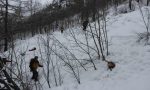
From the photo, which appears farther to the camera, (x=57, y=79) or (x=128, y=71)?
(x=57, y=79)

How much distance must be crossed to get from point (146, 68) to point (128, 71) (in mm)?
732

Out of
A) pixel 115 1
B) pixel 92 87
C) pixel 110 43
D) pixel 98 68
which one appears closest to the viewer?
pixel 92 87

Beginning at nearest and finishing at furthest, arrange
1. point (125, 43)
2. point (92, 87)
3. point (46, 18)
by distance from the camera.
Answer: point (92, 87)
point (125, 43)
point (46, 18)

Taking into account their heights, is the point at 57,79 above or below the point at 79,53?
below

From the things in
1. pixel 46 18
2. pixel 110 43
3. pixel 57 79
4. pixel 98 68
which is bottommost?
pixel 57 79

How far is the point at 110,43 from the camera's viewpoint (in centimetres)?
1324

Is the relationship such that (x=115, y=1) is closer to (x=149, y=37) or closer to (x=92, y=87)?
(x=149, y=37)

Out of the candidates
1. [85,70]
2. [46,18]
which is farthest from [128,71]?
[46,18]

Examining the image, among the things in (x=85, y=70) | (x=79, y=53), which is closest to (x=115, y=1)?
(x=79, y=53)

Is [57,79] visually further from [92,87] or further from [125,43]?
[125,43]

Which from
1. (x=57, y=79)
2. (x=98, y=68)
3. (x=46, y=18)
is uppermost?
(x=46, y=18)

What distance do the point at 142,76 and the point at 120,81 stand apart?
2.82 feet

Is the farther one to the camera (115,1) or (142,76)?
(115,1)

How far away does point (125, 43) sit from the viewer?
489 inches
